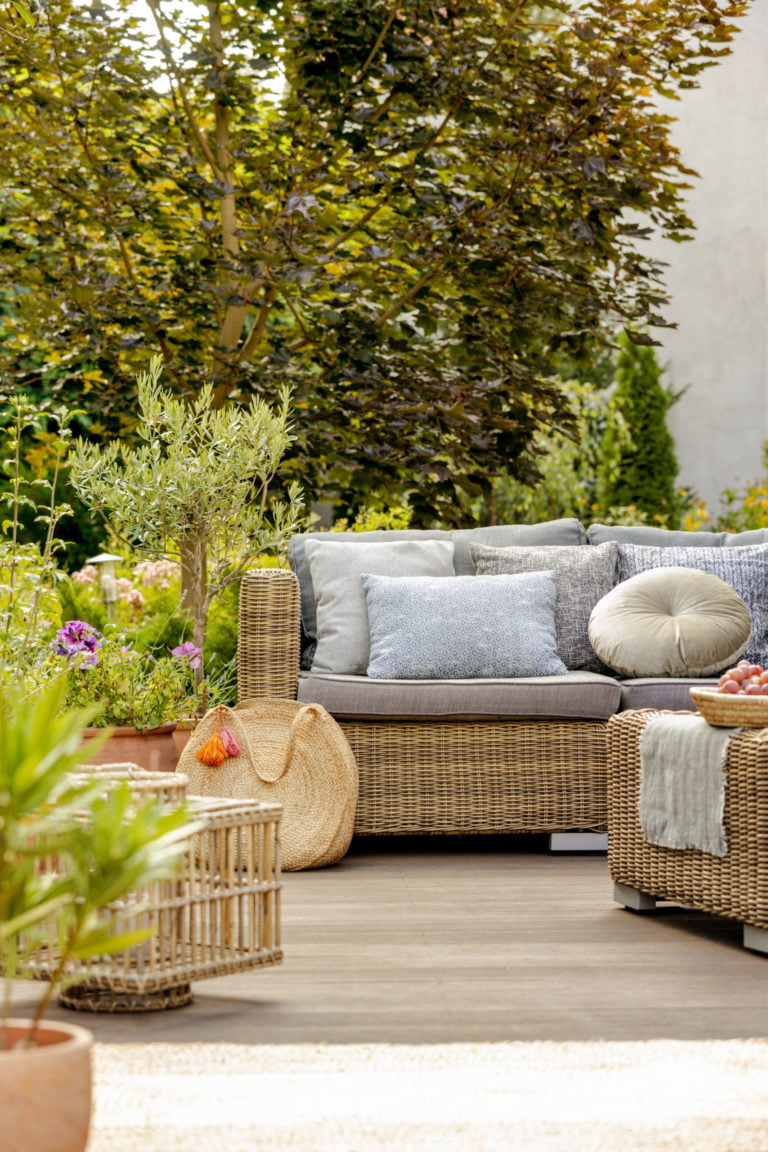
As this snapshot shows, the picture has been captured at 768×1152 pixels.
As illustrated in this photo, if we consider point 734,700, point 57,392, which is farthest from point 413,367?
point 734,700

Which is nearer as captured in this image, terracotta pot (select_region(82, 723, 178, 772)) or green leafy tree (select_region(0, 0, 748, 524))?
terracotta pot (select_region(82, 723, 178, 772))

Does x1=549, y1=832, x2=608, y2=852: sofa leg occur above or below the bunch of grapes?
below

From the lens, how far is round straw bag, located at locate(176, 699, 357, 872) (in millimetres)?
3863

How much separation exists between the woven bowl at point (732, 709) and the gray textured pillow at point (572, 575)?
58.7 inches

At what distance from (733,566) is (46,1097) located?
3525 millimetres

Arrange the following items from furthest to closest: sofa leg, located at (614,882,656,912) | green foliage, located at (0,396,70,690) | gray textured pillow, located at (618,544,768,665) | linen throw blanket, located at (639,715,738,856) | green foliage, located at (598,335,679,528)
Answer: green foliage, located at (598,335,679,528), gray textured pillow, located at (618,544,768,665), green foliage, located at (0,396,70,690), sofa leg, located at (614,882,656,912), linen throw blanket, located at (639,715,738,856)

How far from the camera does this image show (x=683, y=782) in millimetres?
3010

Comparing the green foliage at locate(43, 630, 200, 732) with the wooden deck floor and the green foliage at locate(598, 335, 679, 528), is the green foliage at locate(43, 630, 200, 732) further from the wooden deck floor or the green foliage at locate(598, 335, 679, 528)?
the green foliage at locate(598, 335, 679, 528)

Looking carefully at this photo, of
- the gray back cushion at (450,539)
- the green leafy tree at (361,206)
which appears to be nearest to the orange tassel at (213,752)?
the gray back cushion at (450,539)

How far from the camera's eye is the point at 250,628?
166 inches

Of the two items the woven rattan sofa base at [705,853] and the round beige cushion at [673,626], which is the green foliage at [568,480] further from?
the woven rattan sofa base at [705,853]

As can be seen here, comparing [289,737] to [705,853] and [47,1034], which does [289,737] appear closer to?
[705,853]

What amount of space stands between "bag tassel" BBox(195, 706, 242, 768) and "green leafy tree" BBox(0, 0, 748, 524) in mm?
1415

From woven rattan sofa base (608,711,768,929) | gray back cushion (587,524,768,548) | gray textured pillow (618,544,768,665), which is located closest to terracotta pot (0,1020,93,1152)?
woven rattan sofa base (608,711,768,929)
